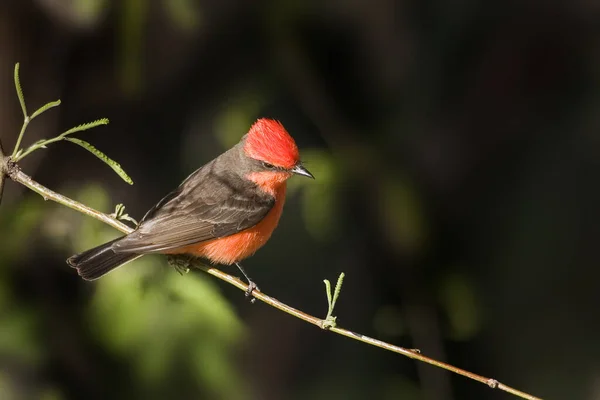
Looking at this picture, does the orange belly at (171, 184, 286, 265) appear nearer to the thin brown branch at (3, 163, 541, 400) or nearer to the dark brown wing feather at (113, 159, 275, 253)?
the dark brown wing feather at (113, 159, 275, 253)

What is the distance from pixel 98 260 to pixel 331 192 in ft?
4.58

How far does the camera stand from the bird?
425cm

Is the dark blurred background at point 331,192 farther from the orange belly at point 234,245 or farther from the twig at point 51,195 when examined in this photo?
the twig at point 51,195

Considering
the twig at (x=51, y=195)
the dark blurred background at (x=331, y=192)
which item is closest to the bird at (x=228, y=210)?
the dark blurred background at (x=331, y=192)

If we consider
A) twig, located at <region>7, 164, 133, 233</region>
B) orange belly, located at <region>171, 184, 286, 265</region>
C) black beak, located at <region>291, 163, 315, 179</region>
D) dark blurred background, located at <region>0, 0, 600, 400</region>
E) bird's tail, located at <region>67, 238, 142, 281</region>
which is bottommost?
twig, located at <region>7, 164, 133, 233</region>

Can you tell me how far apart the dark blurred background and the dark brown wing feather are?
0.63ft

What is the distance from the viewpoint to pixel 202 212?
4660 mm

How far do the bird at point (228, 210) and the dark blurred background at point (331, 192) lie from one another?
165mm

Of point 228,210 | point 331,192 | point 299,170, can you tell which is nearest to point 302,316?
point 299,170

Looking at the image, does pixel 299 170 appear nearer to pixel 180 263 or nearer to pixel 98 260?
pixel 180 263

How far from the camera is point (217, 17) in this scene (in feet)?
21.6

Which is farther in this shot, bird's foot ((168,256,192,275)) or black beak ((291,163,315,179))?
black beak ((291,163,315,179))

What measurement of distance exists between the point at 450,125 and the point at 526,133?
2.18 ft

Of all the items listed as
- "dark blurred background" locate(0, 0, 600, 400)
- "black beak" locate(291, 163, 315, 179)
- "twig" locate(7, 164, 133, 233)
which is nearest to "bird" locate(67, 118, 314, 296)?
"black beak" locate(291, 163, 315, 179)
